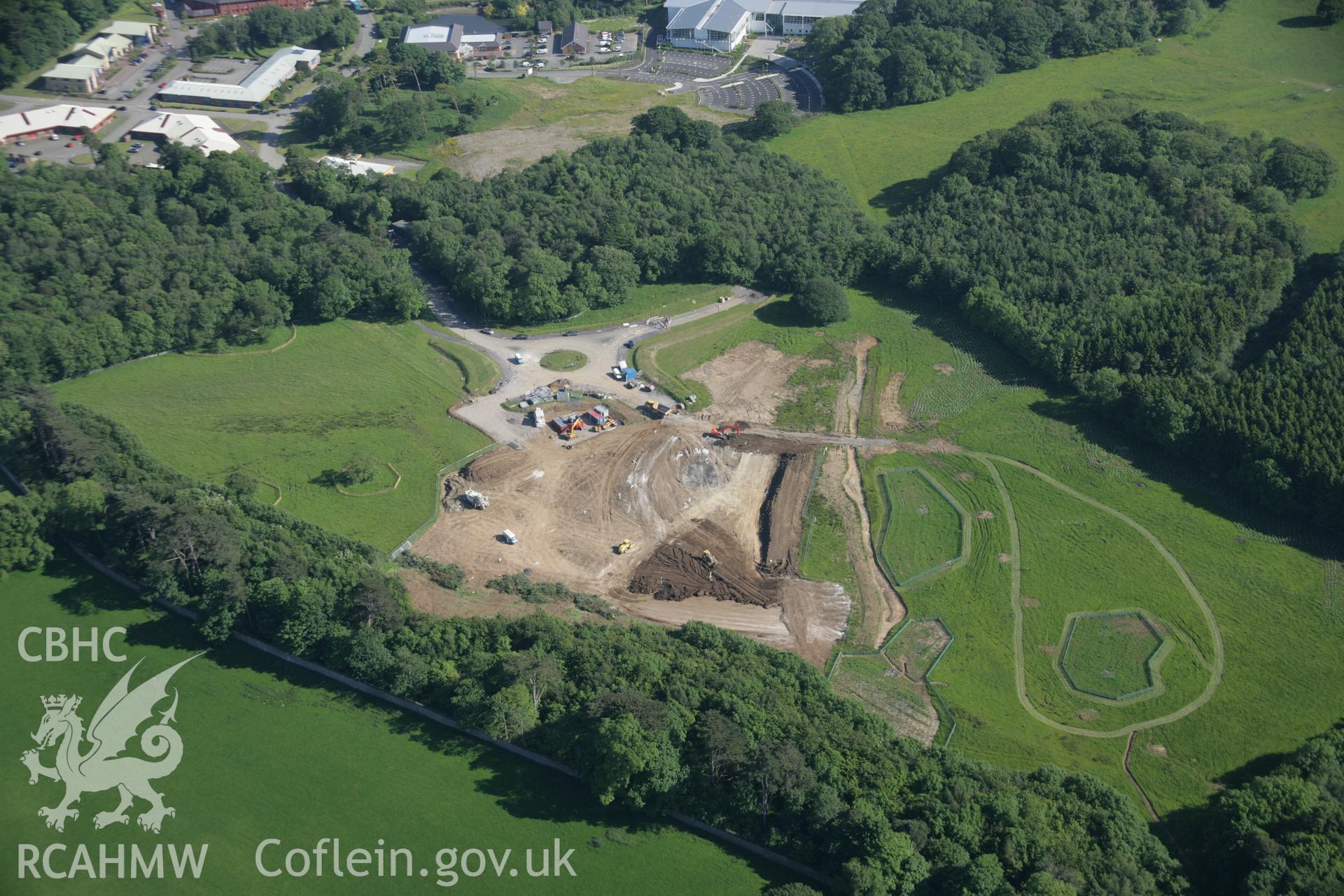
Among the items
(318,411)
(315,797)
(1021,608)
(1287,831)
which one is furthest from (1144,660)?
(318,411)

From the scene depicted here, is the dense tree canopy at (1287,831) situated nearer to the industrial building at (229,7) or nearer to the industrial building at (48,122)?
the industrial building at (48,122)

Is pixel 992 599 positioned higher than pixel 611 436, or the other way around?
pixel 611 436

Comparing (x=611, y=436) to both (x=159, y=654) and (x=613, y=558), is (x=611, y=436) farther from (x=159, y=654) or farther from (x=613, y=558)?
(x=159, y=654)

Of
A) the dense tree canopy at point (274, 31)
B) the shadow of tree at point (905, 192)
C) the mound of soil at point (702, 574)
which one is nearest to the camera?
the mound of soil at point (702, 574)

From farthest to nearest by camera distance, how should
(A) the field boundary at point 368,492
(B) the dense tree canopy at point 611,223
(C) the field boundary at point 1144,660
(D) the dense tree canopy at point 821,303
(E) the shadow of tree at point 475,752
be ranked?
(B) the dense tree canopy at point 611,223 < (D) the dense tree canopy at point 821,303 < (A) the field boundary at point 368,492 < (C) the field boundary at point 1144,660 < (E) the shadow of tree at point 475,752

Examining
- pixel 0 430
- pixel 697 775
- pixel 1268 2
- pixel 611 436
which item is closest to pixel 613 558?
pixel 611 436

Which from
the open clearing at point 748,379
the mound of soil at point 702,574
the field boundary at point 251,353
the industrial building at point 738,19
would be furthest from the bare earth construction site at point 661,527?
the industrial building at point 738,19

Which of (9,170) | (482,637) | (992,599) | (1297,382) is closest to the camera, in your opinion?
(482,637)

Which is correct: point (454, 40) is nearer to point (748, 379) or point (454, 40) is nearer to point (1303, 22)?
point (748, 379)
